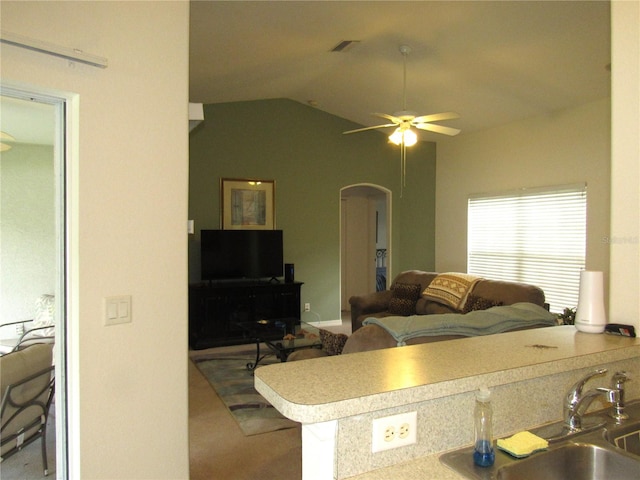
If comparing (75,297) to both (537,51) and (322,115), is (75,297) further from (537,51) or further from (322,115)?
(322,115)

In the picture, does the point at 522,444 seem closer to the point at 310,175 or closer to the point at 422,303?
the point at 422,303

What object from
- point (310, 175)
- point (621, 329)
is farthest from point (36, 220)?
point (310, 175)

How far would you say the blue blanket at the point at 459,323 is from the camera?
2.41m

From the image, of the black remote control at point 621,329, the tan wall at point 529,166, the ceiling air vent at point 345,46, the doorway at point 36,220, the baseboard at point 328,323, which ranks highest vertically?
the ceiling air vent at point 345,46

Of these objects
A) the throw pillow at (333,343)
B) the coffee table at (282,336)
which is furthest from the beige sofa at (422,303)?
the coffee table at (282,336)

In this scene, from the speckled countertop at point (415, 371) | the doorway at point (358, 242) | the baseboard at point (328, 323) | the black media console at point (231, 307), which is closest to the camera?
the speckled countertop at point (415, 371)

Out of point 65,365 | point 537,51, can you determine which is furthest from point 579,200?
point 65,365

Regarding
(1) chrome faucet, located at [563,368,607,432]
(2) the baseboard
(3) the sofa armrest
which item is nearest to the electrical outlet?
(1) chrome faucet, located at [563,368,607,432]

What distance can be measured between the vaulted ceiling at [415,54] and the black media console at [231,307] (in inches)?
96.7

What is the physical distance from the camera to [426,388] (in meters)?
1.04

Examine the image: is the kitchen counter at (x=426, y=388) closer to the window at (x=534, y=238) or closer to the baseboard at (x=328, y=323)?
the window at (x=534, y=238)

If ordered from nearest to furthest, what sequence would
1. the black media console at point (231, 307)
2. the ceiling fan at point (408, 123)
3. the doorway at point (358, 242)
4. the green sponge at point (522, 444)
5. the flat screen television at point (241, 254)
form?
1. the green sponge at point (522, 444)
2. the ceiling fan at point (408, 123)
3. the black media console at point (231, 307)
4. the flat screen television at point (241, 254)
5. the doorway at point (358, 242)

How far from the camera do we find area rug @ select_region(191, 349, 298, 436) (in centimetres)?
330

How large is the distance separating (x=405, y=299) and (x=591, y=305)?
3673mm
